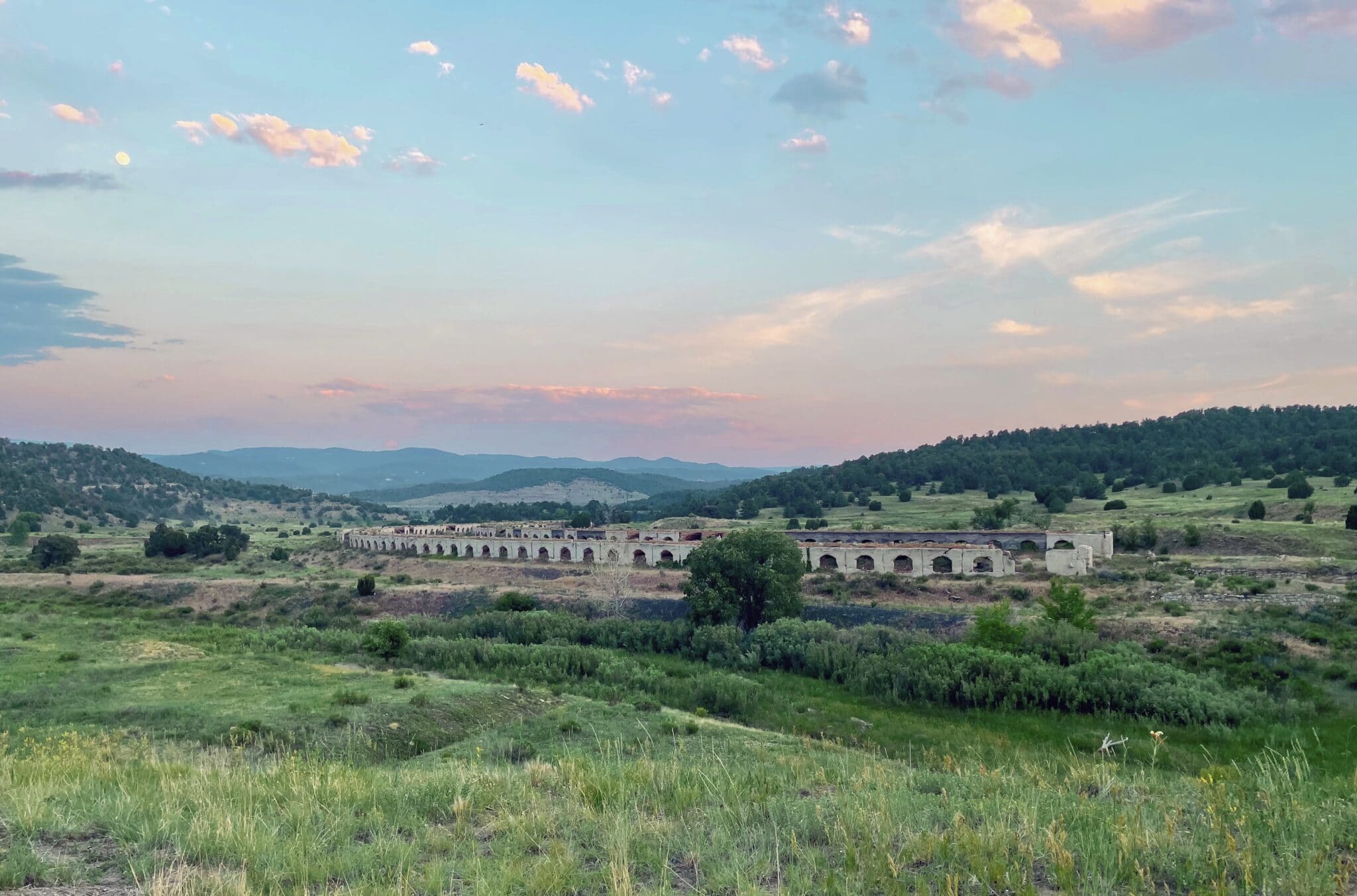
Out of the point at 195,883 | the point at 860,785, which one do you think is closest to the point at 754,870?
the point at 860,785

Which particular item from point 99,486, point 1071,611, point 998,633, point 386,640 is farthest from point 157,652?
point 99,486

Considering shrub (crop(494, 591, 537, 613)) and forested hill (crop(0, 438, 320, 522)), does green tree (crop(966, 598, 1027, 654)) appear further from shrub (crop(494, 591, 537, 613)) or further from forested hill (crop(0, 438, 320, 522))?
forested hill (crop(0, 438, 320, 522))

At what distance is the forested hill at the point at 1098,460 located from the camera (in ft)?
294

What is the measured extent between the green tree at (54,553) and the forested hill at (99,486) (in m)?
56.3

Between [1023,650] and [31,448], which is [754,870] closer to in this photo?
[1023,650]

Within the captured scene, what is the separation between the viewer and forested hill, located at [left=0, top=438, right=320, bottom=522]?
11288 centimetres

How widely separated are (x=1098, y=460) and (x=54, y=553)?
118m

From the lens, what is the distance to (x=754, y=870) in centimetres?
591

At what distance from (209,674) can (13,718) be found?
6.02 metres

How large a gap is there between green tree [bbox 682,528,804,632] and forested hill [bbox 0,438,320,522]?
11497cm

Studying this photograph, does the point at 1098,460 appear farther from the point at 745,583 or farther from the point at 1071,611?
the point at 745,583

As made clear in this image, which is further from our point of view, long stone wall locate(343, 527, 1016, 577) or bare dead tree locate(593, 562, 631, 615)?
long stone wall locate(343, 527, 1016, 577)

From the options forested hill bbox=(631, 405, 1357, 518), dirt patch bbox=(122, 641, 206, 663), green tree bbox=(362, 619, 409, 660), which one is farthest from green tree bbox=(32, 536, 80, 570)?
forested hill bbox=(631, 405, 1357, 518)

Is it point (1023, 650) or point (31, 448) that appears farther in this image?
point (31, 448)
